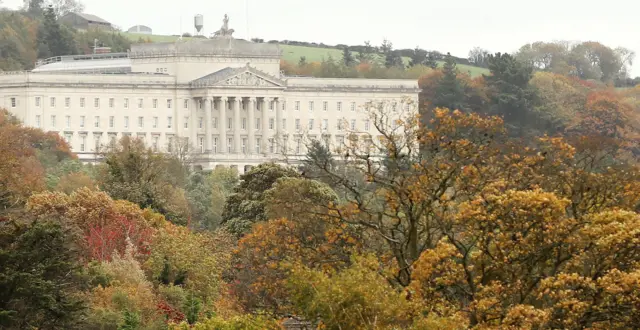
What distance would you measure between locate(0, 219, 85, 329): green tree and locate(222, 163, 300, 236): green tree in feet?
113

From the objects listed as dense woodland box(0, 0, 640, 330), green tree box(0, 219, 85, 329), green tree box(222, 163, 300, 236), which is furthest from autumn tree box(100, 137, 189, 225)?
green tree box(0, 219, 85, 329)

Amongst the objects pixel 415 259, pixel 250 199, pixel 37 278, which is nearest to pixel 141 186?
pixel 250 199

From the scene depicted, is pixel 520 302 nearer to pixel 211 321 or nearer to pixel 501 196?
pixel 501 196

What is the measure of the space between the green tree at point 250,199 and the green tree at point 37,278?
1352 inches

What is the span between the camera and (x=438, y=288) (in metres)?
61.4

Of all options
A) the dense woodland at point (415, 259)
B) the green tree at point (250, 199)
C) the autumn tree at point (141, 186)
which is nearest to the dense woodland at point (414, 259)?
the dense woodland at point (415, 259)

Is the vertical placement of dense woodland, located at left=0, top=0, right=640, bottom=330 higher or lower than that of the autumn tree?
higher

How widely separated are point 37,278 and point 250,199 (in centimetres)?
4508

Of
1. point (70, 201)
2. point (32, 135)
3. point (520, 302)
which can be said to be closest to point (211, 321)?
point (520, 302)

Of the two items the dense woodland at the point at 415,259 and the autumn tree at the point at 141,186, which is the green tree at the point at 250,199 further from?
the dense woodland at the point at 415,259

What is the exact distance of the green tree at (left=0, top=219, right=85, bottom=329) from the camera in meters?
69.8

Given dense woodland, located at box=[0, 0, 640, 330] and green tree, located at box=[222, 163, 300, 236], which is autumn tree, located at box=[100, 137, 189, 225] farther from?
dense woodland, located at box=[0, 0, 640, 330]

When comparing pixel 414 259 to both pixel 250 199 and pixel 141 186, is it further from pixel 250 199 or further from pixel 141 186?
pixel 141 186

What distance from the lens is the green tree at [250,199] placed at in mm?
109938
